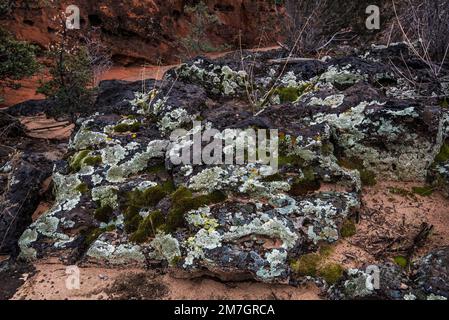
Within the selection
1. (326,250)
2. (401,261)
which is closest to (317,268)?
(326,250)

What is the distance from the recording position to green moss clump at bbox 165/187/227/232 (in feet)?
9.92

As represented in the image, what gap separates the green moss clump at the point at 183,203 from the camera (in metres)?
3.02

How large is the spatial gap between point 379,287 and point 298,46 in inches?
189

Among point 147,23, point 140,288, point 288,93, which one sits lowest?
point 140,288

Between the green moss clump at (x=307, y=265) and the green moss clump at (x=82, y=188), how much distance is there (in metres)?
1.95

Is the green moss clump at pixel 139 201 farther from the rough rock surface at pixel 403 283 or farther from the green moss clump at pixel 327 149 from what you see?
the rough rock surface at pixel 403 283

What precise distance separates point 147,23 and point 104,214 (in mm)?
10612

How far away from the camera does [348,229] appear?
3.03 meters

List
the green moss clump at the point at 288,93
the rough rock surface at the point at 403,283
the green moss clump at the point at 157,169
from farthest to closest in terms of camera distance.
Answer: the green moss clump at the point at 288,93, the green moss clump at the point at 157,169, the rough rock surface at the point at 403,283

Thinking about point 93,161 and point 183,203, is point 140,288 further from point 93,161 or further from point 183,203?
point 93,161

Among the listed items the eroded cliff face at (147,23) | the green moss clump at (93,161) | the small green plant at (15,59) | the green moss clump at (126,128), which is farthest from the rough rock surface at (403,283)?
the eroded cliff face at (147,23)

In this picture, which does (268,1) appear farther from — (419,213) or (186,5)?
(419,213)

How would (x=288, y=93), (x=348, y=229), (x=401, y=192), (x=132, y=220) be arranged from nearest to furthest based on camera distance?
(x=348, y=229), (x=132, y=220), (x=401, y=192), (x=288, y=93)

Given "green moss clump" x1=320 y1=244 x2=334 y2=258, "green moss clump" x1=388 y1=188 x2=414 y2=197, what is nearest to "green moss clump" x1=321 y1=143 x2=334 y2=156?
"green moss clump" x1=388 y1=188 x2=414 y2=197
